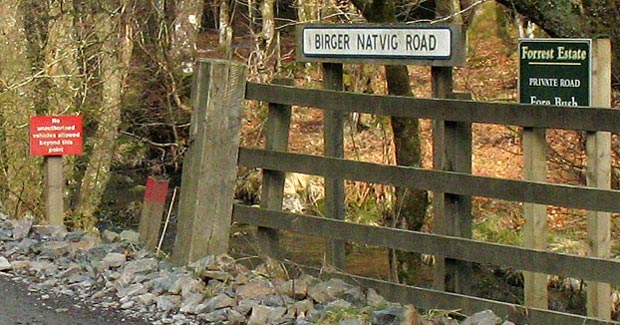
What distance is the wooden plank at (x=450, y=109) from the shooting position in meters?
6.25

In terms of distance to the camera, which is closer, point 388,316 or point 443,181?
point 388,316

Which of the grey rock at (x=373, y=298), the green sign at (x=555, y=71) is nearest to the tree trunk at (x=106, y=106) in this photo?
the grey rock at (x=373, y=298)

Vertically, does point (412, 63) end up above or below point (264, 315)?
above

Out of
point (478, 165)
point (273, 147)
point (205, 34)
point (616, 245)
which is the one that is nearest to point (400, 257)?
point (616, 245)

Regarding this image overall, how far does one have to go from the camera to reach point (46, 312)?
719cm

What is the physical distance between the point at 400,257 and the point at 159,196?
2.84 metres

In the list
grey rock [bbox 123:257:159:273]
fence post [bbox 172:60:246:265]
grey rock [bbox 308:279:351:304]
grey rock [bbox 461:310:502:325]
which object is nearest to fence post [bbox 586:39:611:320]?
grey rock [bbox 461:310:502:325]

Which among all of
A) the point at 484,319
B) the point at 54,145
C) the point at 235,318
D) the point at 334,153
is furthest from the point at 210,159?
the point at 54,145

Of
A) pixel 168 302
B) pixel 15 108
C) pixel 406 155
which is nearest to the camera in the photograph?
pixel 168 302

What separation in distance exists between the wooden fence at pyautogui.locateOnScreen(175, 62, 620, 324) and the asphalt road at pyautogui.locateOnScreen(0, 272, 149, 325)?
3.20ft

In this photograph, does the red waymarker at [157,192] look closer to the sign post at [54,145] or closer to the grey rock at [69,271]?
the grey rock at [69,271]

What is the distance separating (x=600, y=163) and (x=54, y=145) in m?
5.52

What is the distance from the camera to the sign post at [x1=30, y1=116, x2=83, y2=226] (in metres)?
10.4

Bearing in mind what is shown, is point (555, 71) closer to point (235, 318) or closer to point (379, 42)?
point (379, 42)
